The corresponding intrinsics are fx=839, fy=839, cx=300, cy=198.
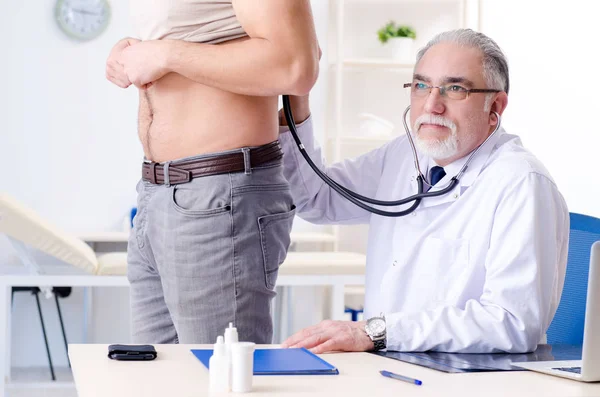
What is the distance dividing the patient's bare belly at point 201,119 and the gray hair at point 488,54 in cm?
54

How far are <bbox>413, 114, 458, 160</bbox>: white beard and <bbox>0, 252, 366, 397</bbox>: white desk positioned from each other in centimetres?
167

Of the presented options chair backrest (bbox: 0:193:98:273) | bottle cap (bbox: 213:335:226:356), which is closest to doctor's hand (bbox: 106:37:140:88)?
bottle cap (bbox: 213:335:226:356)

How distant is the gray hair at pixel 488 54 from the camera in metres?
1.89

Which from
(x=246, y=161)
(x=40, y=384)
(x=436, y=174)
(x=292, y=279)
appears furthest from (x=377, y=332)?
(x=40, y=384)

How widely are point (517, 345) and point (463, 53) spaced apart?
699 millimetres

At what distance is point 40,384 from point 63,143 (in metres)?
1.57

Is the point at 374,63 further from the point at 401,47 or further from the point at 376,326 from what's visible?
the point at 376,326

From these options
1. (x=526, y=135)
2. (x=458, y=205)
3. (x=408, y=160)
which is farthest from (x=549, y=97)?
(x=458, y=205)

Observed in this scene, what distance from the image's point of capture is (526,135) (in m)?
4.42

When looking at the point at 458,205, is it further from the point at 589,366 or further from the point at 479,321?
the point at 589,366

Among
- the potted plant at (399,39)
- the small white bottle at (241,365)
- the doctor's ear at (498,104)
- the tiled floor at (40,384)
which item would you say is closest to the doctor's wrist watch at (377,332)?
the small white bottle at (241,365)

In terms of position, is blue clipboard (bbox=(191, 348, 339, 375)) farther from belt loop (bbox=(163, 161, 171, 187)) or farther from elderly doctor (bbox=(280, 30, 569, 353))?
belt loop (bbox=(163, 161, 171, 187))

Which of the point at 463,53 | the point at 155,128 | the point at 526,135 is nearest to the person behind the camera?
the point at 155,128

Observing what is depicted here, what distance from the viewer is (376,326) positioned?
1474mm
